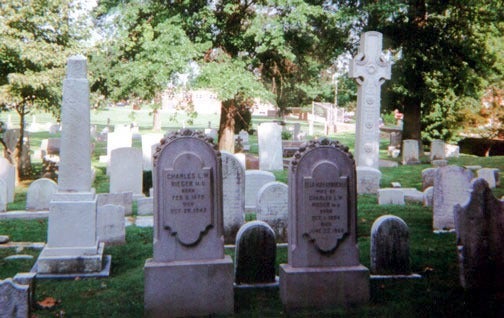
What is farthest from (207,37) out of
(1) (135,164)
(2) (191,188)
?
(2) (191,188)

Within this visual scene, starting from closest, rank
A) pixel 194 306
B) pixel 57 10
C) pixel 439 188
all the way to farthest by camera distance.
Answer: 1. pixel 194 306
2. pixel 439 188
3. pixel 57 10

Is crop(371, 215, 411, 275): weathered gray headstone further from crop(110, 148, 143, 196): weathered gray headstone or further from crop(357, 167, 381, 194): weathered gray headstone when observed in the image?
crop(110, 148, 143, 196): weathered gray headstone

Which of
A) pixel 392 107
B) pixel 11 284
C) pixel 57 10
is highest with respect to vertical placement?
pixel 57 10

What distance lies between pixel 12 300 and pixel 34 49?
518 inches

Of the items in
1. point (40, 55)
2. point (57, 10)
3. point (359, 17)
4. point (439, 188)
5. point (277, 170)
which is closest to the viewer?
point (439, 188)

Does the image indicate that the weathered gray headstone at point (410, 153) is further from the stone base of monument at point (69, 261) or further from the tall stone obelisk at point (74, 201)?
the stone base of monument at point (69, 261)

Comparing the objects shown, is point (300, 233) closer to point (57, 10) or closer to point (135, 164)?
point (135, 164)

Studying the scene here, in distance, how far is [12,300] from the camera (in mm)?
4223

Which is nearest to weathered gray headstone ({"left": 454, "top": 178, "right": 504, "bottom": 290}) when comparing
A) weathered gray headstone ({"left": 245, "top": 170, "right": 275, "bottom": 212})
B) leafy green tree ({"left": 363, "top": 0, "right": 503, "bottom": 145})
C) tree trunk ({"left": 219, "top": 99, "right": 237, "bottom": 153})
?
weathered gray headstone ({"left": 245, "top": 170, "right": 275, "bottom": 212})

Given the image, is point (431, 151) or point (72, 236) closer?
point (72, 236)

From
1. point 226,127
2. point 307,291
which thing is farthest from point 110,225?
point 226,127

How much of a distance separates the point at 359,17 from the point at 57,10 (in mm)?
12199

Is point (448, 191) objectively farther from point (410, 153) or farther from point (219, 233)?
point (410, 153)

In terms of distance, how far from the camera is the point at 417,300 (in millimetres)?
6191
